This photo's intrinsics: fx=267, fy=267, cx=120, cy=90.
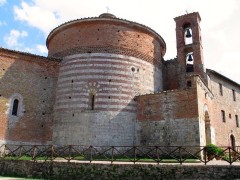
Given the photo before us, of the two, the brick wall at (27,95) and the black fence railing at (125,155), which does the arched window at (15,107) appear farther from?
the black fence railing at (125,155)

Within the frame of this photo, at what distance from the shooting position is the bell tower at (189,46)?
20703mm

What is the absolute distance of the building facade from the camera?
1667 centimetres

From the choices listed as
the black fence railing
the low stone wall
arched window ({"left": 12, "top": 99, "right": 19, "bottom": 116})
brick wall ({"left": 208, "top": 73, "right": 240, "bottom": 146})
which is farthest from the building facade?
the low stone wall

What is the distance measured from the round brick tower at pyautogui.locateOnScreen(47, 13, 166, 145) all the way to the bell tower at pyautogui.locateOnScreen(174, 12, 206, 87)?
2128 millimetres

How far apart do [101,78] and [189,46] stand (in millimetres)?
7924

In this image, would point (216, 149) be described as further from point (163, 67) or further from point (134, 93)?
point (163, 67)

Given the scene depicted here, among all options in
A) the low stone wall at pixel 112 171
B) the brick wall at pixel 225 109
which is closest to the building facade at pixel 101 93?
the brick wall at pixel 225 109

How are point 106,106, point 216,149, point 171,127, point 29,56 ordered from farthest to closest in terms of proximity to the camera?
point 29,56 → point 106,106 → point 171,127 → point 216,149

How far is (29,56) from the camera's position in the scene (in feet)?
61.4

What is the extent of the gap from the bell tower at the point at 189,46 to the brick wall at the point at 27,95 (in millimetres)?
9817

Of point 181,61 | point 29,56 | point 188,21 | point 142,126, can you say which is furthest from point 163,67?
point 29,56

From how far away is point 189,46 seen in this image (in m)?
21.2

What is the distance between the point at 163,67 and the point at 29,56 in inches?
414

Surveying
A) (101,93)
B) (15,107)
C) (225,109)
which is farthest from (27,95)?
(225,109)
